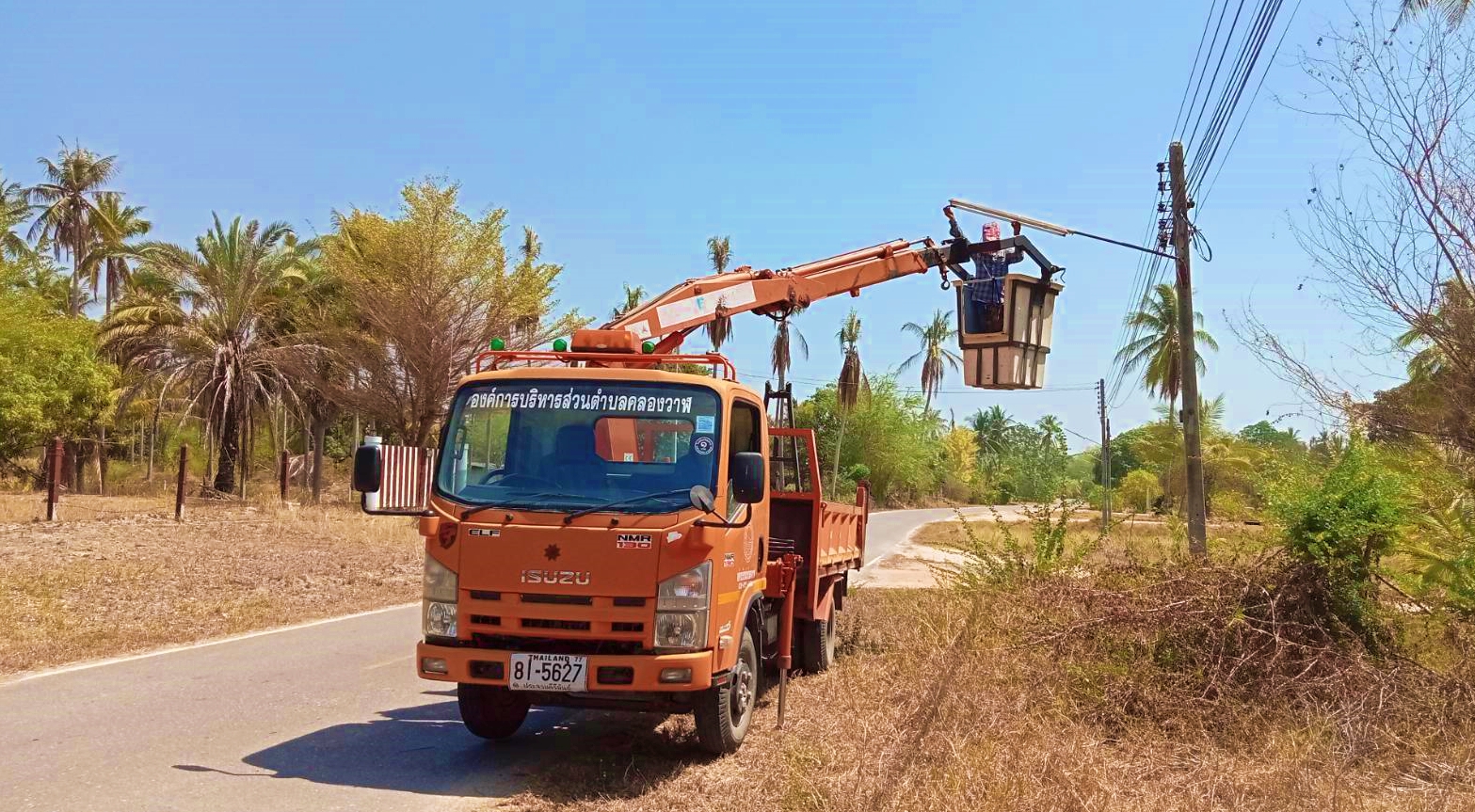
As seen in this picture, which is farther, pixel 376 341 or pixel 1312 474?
pixel 376 341

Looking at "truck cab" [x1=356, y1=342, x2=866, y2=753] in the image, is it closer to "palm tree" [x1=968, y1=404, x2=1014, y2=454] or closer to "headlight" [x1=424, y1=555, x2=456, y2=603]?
"headlight" [x1=424, y1=555, x2=456, y2=603]

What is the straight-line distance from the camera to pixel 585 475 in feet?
22.7

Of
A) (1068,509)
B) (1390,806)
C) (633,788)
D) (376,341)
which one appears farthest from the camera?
(376,341)

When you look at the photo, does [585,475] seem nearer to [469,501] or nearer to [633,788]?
[469,501]

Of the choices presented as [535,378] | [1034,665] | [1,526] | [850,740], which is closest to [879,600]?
[1034,665]

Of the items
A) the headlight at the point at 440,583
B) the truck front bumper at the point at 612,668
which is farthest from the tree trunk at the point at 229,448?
the truck front bumper at the point at 612,668

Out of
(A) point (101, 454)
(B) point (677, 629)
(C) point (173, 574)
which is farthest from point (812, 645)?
(A) point (101, 454)

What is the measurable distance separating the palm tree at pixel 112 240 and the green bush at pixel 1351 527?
48.9 meters

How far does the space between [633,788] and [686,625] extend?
3.15ft

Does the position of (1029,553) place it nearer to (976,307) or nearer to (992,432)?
(976,307)

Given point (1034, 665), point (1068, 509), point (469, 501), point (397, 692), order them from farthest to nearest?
point (1068, 509) → point (397, 692) → point (1034, 665) → point (469, 501)

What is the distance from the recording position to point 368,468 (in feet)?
→ 23.2

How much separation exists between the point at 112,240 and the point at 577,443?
49.9m

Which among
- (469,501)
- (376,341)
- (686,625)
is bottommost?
(686,625)
